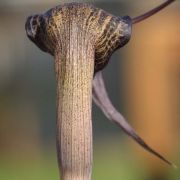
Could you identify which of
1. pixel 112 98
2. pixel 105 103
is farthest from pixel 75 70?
pixel 112 98

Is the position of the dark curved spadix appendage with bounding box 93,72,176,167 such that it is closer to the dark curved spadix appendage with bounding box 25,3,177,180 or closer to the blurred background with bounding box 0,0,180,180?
the dark curved spadix appendage with bounding box 25,3,177,180

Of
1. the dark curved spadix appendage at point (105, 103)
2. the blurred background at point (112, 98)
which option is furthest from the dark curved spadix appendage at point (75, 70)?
the blurred background at point (112, 98)

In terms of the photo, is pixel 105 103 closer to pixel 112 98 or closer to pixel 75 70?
pixel 75 70

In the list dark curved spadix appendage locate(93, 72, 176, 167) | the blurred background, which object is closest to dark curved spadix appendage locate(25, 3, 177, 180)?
dark curved spadix appendage locate(93, 72, 176, 167)

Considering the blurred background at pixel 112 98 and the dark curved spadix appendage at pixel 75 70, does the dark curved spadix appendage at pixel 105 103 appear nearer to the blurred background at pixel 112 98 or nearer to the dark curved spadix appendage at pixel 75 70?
the dark curved spadix appendage at pixel 75 70

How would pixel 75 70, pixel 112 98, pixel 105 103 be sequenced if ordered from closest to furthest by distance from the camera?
pixel 75 70 < pixel 105 103 < pixel 112 98

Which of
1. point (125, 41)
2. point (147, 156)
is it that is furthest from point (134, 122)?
point (125, 41)
